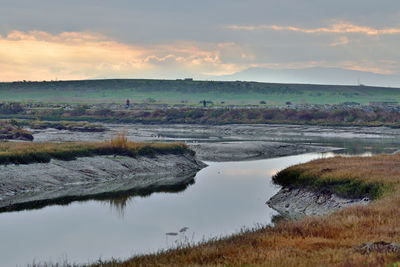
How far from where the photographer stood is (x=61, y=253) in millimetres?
18891

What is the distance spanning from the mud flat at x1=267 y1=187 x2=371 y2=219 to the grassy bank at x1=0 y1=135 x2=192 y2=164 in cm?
1547

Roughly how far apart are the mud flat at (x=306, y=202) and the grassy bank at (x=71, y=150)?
15.5 metres

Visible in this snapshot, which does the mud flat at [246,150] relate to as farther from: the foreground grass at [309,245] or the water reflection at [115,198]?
the foreground grass at [309,245]

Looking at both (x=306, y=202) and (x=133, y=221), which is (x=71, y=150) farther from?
(x=306, y=202)

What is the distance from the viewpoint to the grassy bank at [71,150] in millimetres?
34938

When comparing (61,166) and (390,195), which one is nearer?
(390,195)

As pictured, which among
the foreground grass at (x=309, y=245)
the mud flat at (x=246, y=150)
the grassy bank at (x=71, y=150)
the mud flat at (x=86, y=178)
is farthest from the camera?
the mud flat at (x=246, y=150)

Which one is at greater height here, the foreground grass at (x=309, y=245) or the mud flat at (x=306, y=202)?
the foreground grass at (x=309, y=245)

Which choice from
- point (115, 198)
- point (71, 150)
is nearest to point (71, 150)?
point (71, 150)

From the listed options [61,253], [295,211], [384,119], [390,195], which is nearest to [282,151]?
[295,211]

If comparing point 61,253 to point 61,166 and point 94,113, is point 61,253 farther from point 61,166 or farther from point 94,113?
point 94,113

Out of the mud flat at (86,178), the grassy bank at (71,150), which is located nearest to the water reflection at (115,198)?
the mud flat at (86,178)

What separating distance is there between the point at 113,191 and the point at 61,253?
1407cm

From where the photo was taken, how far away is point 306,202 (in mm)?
26969
